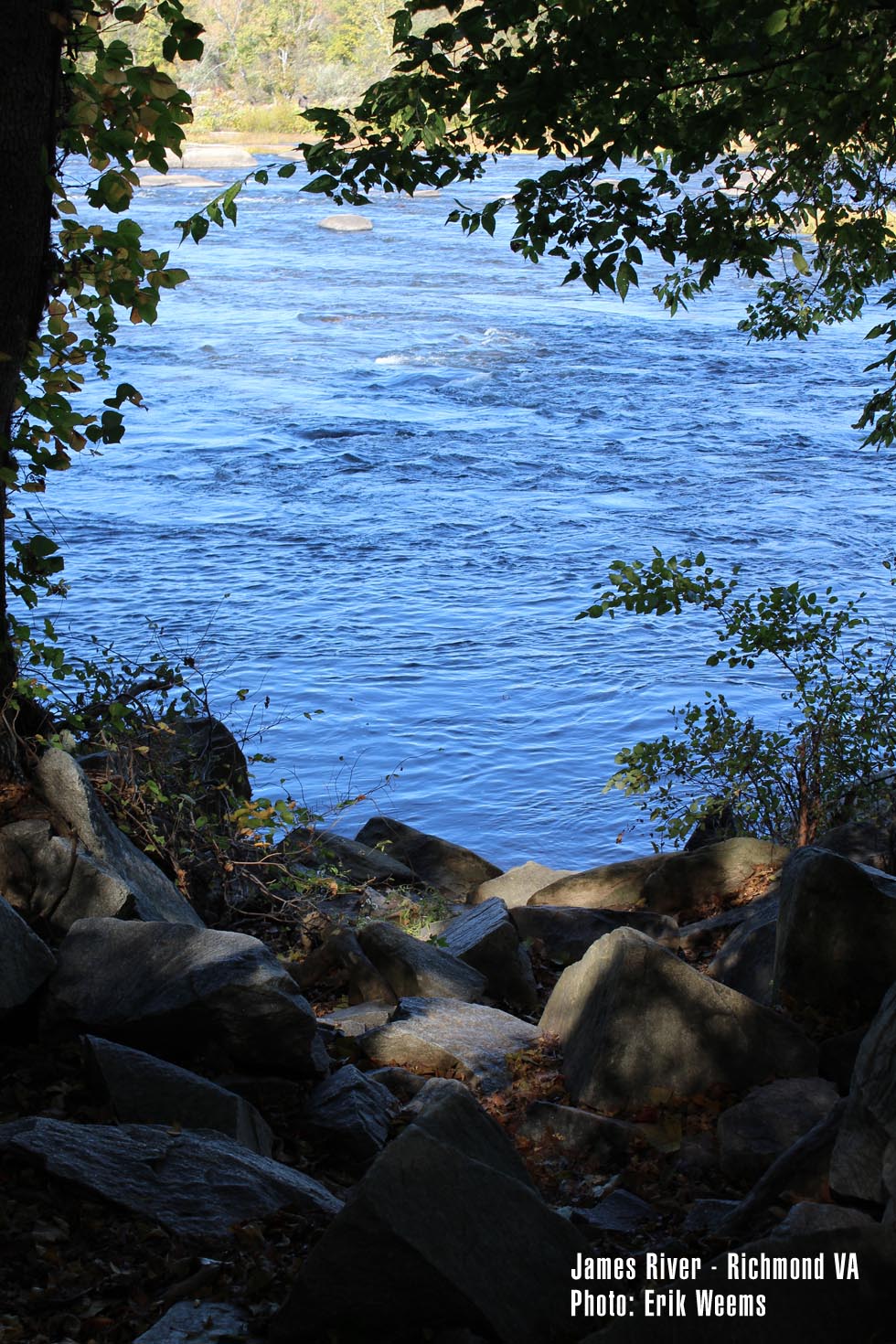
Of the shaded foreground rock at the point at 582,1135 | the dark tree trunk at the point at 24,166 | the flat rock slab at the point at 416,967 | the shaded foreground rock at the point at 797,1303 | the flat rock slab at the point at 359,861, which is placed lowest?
the flat rock slab at the point at 359,861

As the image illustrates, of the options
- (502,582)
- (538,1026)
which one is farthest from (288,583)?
(538,1026)

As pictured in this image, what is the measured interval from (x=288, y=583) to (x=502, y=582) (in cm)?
245

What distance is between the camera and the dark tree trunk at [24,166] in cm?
488

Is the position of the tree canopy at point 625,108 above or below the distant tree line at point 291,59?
below

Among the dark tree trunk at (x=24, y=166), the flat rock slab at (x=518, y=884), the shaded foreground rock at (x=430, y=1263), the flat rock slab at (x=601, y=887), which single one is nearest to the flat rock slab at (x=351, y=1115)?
the shaded foreground rock at (x=430, y=1263)

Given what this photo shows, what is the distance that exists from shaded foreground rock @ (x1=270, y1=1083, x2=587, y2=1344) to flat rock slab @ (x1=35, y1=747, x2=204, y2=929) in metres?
2.48

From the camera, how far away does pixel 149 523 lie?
54.1 feet

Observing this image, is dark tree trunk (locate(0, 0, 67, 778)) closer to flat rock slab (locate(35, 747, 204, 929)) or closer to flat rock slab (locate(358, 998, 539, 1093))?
flat rock slab (locate(35, 747, 204, 929))

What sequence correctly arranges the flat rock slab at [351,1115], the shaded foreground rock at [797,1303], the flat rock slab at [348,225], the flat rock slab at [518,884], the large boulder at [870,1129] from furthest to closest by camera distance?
the flat rock slab at [348,225] → the flat rock slab at [518,884] → the flat rock slab at [351,1115] → the large boulder at [870,1129] → the shaded foreground rock at [797,1303]

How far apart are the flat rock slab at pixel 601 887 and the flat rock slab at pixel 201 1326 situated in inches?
210

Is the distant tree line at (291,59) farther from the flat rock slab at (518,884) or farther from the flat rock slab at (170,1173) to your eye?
the flat rock slab at (170,1173)

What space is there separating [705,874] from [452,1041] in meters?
2.95

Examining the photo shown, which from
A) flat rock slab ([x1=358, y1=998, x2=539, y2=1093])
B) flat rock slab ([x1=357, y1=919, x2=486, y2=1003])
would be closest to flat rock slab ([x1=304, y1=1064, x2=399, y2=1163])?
flat rock slab ([x1=358, y1=998, x2=539, y2=1093])

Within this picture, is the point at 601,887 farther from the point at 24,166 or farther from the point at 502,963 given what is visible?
the point at 24,166
